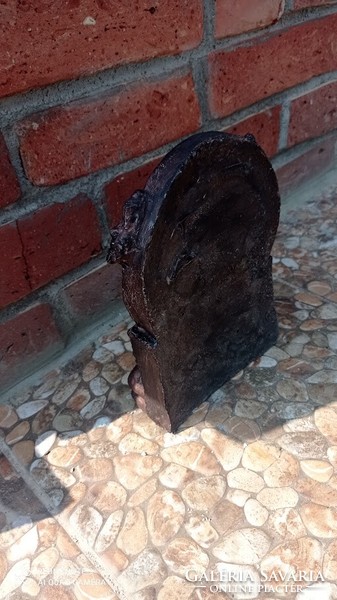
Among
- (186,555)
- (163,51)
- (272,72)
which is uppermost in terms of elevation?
(163,51)

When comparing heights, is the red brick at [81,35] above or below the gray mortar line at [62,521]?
above

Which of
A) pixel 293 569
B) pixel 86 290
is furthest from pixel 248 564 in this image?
pixel 86 290

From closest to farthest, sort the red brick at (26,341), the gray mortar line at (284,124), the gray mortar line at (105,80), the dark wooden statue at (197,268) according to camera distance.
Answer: the dark wooden statue at (197,268)
the gray mortar line at (105,80)
the red brick at (26,341)
the gray mortar line at (284,124)

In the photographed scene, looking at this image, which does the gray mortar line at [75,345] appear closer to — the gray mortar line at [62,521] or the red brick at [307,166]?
the gray mortar line at [62,521]

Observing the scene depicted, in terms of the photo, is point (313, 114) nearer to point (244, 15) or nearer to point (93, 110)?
point (244, 15)

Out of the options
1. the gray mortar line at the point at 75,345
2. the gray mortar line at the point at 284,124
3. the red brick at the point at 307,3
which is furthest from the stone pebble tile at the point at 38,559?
the red brick at the point at 307,3

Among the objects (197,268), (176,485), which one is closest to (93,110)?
(197,268)

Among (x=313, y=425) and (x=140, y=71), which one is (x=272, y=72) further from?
(x=313, y=425)

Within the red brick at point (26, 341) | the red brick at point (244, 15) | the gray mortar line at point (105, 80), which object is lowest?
the red brick at point (26, 341)
